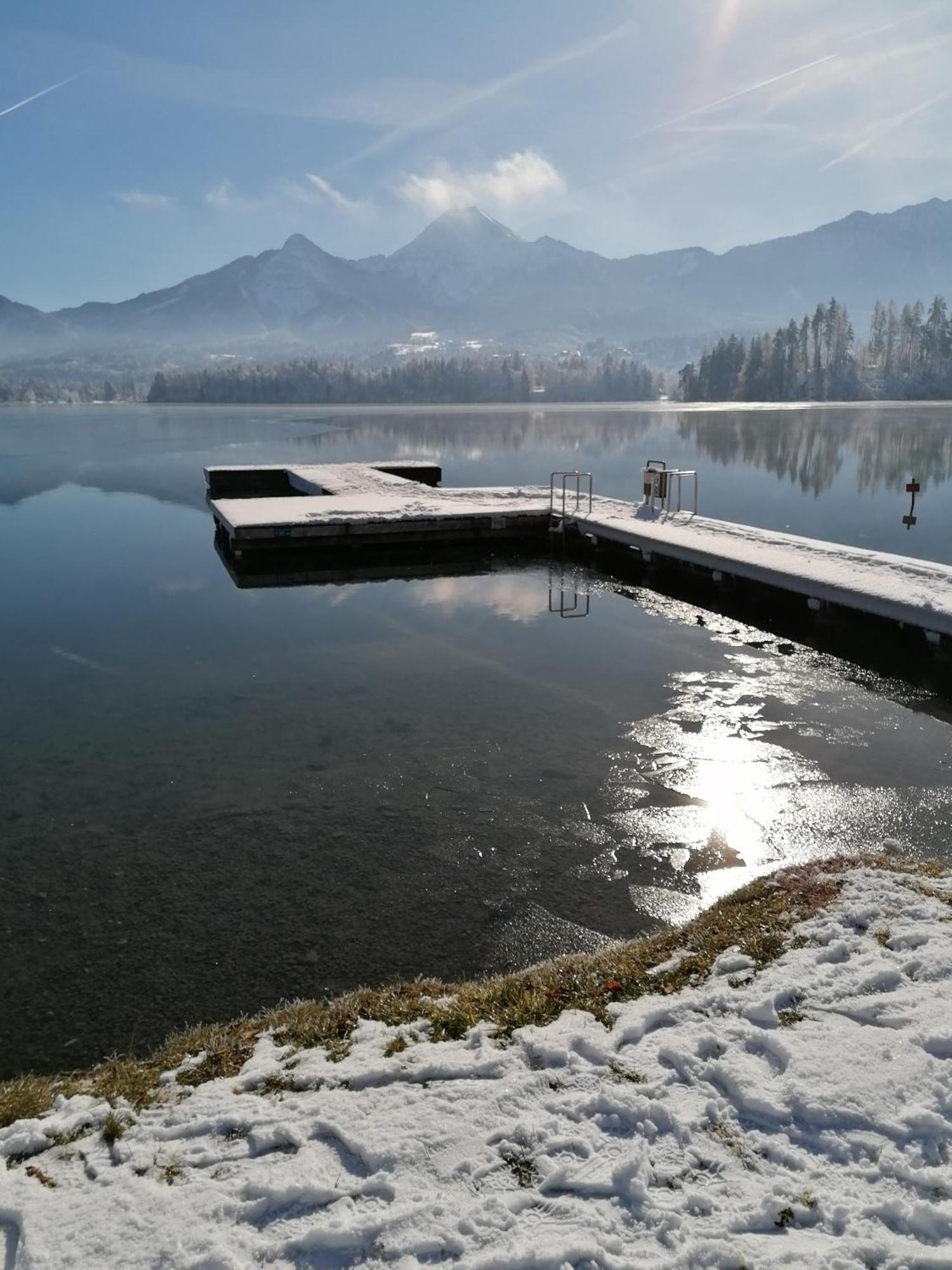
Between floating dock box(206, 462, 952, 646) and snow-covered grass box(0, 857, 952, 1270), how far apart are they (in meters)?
9.49

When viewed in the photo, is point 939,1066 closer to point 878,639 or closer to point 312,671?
point 312,671

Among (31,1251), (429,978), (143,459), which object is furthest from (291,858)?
(143,459)

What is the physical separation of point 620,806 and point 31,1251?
572cm

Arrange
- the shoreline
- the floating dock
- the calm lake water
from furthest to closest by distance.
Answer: the floating dock → the calm lake water → the shoreline

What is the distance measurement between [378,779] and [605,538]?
1350 centimetres

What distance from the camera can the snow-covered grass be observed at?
3.05 m

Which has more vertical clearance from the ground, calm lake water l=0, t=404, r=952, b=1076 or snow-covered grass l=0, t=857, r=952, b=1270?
snow-covered grass l=0, t=857, r=952, b=1270

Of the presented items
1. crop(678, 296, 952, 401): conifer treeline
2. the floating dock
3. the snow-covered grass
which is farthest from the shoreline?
crop(678, 296, 952, 401): conifer treeline

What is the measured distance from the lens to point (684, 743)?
947 centimetres

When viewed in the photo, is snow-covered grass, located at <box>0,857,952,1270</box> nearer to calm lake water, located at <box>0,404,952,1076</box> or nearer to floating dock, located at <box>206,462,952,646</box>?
calm lake water, located at <box>0,404,952,1076</box>

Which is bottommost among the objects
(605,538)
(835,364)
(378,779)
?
(378,779)

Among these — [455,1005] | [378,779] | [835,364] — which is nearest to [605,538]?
[378,779]

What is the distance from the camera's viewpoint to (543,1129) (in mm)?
3582

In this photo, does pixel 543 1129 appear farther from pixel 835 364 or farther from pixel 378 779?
pixel 835 364
